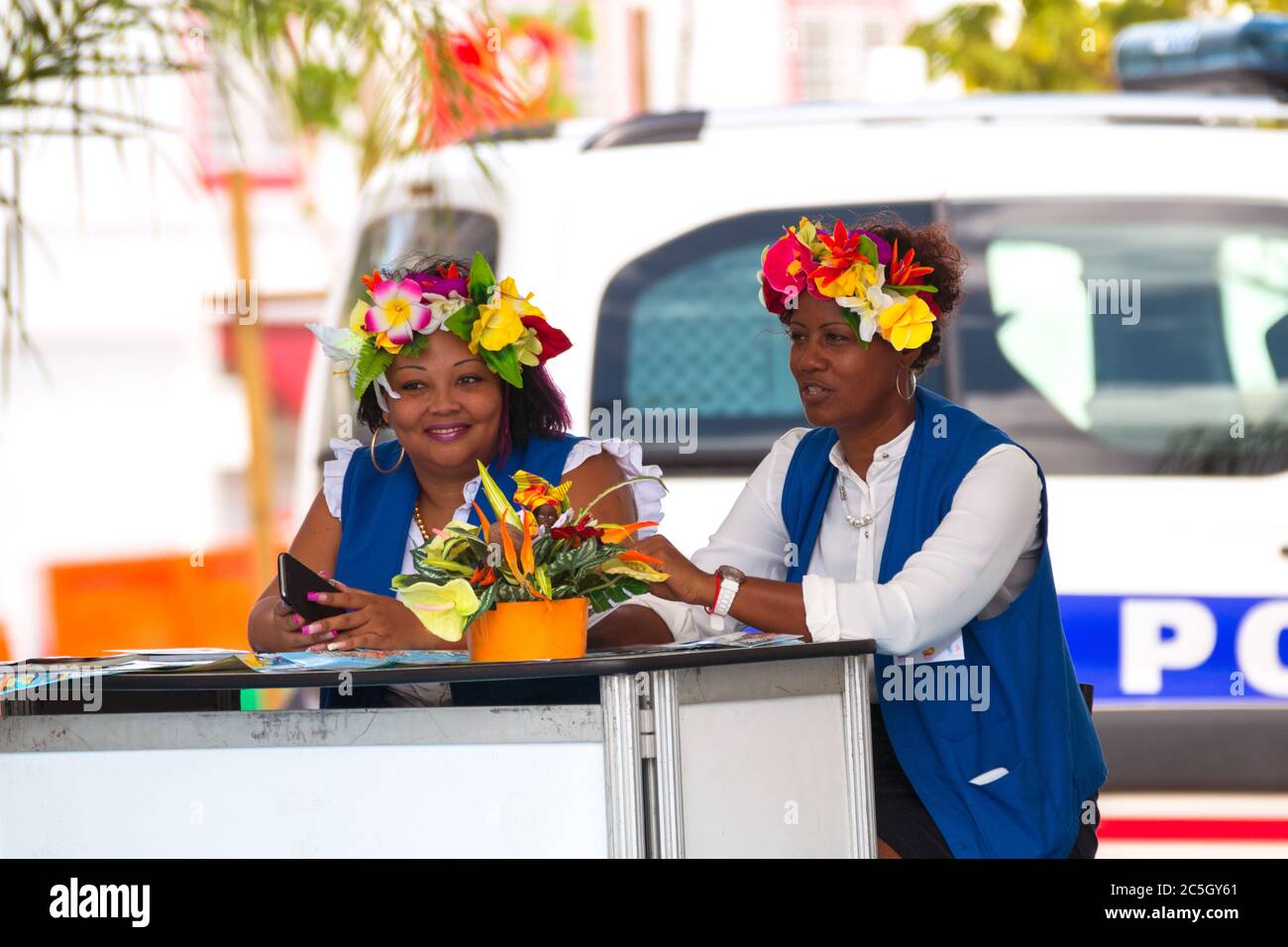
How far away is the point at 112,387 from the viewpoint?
775 inches

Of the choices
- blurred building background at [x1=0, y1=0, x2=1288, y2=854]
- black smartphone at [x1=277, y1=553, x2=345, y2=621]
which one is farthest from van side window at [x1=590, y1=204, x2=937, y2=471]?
blurred building background at [x1=0, y1=0, x2=1288, y2=854]

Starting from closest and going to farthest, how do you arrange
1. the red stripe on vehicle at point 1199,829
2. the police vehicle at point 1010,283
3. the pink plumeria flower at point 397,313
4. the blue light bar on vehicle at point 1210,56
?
the pink plumeria flower at point 397,313 → the red stripe on vehicle at point 1199,829 → the police vehicle at point 1010,283 → the blue light bar on vehicle at point 1210,56

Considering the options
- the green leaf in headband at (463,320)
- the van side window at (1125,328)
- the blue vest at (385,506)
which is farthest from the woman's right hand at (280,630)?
the van side window at (1125,328)

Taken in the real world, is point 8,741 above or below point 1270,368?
below

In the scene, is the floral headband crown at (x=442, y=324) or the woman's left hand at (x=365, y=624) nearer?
the woman's left hand at (x=365, y=624)

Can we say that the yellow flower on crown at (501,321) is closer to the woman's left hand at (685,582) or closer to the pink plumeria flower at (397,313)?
the pink plumeria flower at (397,313)

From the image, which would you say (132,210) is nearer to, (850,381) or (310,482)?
(310,482)

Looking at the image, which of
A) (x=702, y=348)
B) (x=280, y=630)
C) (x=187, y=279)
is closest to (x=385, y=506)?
(x=280, y=630)

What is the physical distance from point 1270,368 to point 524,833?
2858 millimetres

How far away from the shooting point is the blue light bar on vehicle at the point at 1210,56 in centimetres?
575

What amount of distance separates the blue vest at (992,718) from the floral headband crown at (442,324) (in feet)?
2.31

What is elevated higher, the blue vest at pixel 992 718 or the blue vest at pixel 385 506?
Answer: the blue vest at pixel 385 506

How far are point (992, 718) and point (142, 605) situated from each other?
29.4 feet

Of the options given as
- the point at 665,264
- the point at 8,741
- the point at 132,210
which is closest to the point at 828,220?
the point at 665,264
